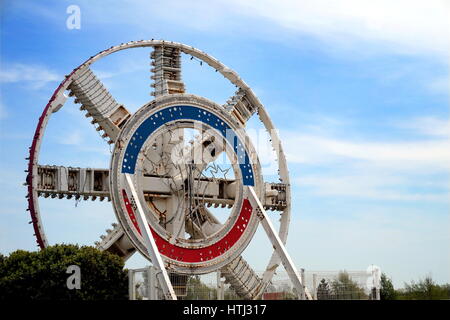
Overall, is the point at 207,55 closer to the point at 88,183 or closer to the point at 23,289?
the point at 88,183

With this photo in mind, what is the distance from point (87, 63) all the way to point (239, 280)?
30.7 feet

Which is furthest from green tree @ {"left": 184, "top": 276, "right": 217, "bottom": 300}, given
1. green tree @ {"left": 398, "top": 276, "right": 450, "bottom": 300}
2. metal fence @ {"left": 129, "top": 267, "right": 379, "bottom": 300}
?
green tree @ {"left": 398, "top": 276, "right": 450, "bottom": 300}

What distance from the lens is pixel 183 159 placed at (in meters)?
32.8

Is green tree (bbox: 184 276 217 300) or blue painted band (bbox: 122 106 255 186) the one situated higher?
blue painted band (bbox: 122 106 255 186)

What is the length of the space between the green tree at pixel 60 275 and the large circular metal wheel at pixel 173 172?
2.39ft

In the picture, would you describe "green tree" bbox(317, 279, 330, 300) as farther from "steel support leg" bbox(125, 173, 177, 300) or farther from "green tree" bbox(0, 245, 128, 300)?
"green tree" bbox(0, 245, 128, 300)

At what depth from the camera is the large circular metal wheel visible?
100 ft

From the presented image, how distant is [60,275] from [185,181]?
5.81 m

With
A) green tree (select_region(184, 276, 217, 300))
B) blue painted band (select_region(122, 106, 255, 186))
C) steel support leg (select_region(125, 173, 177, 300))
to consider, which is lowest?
green tree (select_region(184, 276, 217, 300))

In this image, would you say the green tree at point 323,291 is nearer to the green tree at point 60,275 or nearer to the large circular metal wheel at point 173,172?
the large circular metal wheel at point 173,172

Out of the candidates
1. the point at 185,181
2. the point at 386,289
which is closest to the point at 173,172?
the point at 185,181

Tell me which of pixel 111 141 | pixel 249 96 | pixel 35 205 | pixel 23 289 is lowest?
pixel 23 289

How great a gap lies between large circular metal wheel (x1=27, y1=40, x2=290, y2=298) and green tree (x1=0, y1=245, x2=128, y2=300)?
73cm

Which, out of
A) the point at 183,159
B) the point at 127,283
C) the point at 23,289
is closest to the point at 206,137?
the point at 183,159
